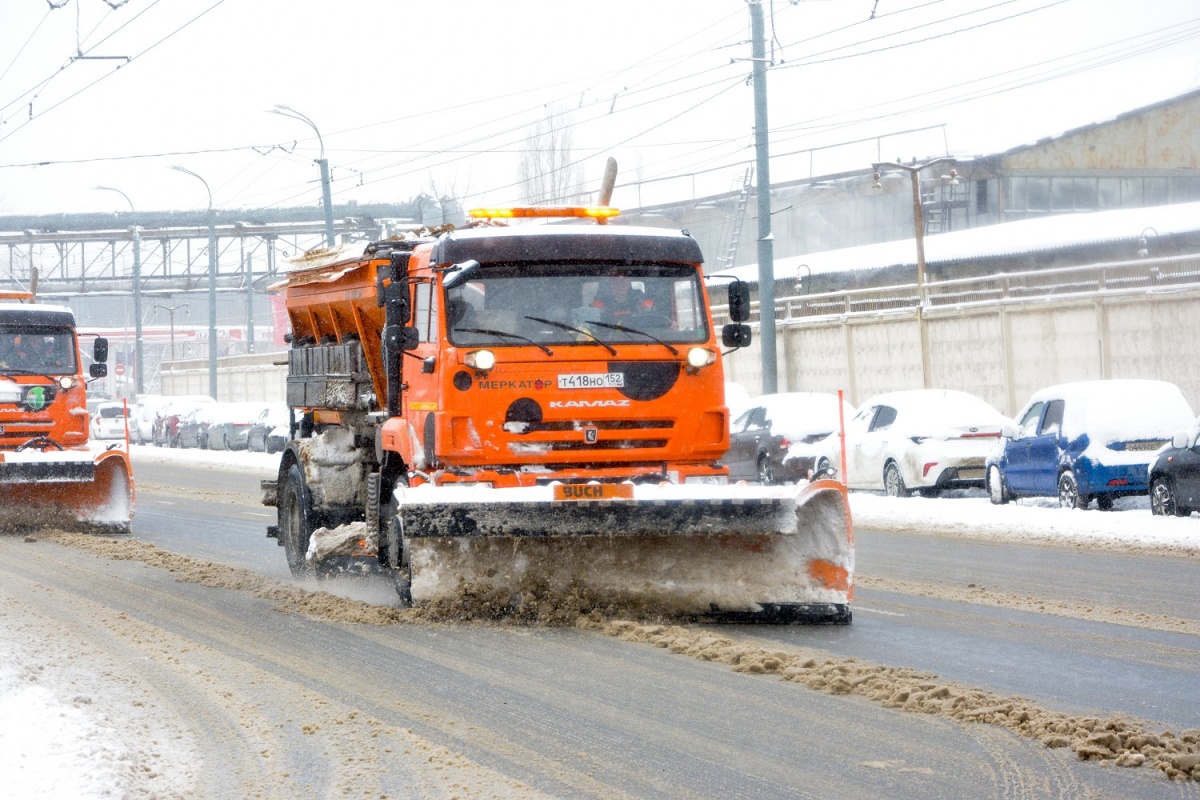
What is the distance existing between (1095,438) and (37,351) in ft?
41.1

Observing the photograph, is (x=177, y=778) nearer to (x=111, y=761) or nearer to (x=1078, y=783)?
(x=111, y=761)

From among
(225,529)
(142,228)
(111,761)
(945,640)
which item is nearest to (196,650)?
(111,761)

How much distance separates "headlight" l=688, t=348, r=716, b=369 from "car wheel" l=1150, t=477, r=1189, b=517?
831 cm

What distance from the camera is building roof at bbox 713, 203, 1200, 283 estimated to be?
3628 cm

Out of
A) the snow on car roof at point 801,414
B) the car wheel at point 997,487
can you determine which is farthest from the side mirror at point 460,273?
the snow on car roof at point 801,414

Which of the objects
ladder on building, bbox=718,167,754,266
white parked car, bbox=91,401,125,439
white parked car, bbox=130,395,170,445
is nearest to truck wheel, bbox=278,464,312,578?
white parked car, bbox=91,401,125,439

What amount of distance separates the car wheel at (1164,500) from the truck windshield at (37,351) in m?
12.6

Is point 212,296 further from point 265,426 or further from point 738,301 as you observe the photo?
point 738,301

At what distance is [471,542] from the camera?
32.0 ft

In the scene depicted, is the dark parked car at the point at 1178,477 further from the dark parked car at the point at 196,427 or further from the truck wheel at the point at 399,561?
the dark parked car at the point at 196,427

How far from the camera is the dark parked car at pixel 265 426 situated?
41406mm

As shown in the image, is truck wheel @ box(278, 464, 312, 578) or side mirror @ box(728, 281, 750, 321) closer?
side mirror @ box(728, 281, 750, 321)

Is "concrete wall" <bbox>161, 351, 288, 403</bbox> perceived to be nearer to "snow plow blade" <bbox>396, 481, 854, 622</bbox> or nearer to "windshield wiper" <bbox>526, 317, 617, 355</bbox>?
"windshield wiper" <bbox>526, 317, 617, 355</bbox>

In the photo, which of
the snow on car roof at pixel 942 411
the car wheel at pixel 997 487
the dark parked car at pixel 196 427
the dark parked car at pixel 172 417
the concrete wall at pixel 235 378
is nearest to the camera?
the car wheel at pixel 997 487
